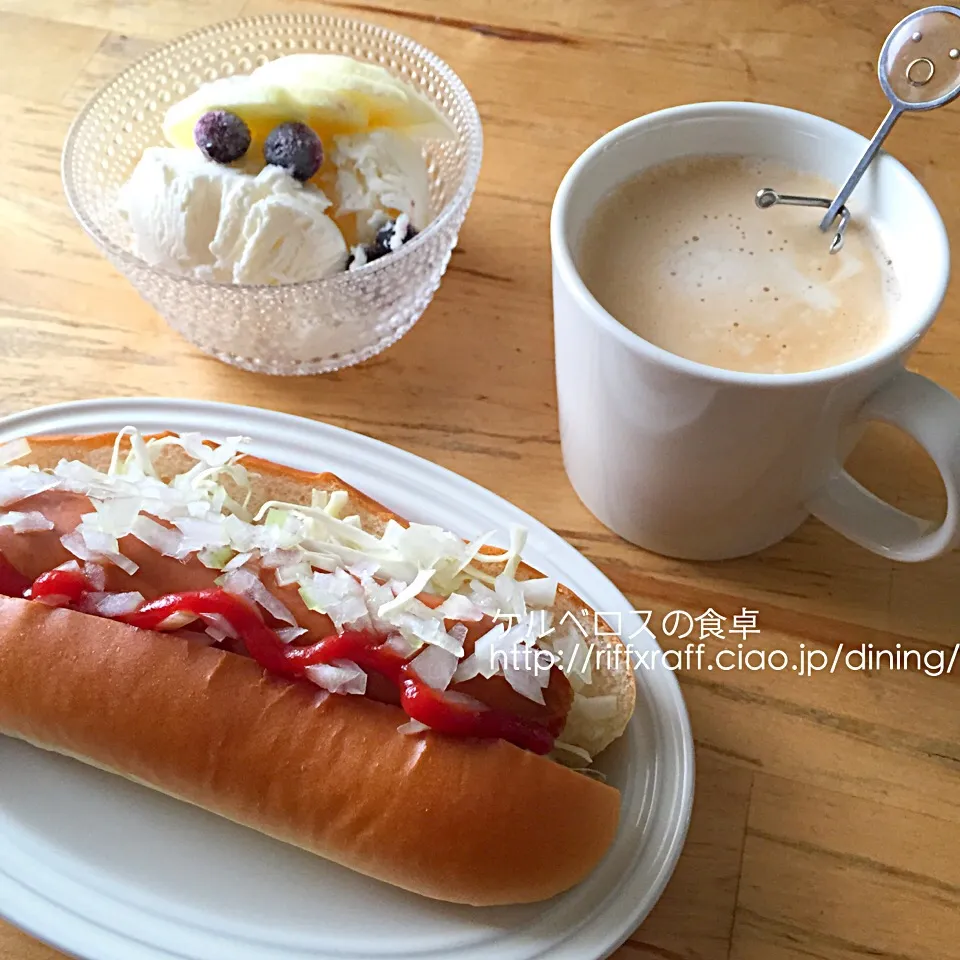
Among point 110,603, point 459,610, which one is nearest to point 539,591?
point 459,610

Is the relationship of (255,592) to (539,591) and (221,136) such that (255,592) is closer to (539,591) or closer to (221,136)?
(539,591)

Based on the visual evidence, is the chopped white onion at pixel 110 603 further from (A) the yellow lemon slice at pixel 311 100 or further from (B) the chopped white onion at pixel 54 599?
(A) the yellow lemon slice at pixel 311 100

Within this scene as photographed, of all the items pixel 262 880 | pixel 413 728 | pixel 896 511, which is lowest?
pixel 262 880

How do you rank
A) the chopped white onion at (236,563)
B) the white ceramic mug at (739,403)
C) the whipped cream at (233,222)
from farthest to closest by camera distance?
1. the whipped cream at (233,222)
2. the chopped white onion at (236,563)
3. the white ceramic mug at (739,403)

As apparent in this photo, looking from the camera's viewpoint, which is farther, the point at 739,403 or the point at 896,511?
the point at 896,511

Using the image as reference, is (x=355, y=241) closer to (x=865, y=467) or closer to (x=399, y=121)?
(x=399, y=121)

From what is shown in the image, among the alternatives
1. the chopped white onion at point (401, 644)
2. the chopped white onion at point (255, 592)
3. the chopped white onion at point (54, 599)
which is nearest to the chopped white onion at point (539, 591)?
the chopped white onion at point (401, 644)

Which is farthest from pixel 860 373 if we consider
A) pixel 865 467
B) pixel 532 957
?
pixel 532 957

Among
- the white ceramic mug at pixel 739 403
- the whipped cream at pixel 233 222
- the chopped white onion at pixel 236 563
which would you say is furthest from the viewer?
the whipped cream at pixel 233 222
